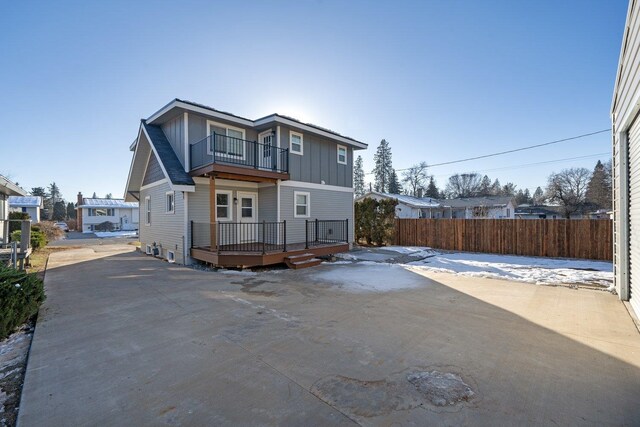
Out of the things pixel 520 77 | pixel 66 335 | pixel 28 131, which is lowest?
pixel 66 335

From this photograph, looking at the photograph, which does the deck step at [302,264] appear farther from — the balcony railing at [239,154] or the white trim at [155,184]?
the white trim at [155,184]

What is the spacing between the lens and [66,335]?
13.7 feet

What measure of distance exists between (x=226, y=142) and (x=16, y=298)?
8.01 meters

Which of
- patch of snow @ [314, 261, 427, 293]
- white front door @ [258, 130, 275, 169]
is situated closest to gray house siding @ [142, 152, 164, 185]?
white front door @ [258, 130, 275, 169]

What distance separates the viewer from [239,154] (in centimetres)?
1152

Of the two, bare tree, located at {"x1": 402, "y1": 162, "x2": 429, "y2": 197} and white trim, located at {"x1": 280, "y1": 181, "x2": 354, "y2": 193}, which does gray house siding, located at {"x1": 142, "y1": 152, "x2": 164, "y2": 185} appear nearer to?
white trim, located at {"x1": 280, "y1": 181, "x2": 354, "y2": 193}

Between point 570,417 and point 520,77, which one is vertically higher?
point 520,77

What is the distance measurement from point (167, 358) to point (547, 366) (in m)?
4.28

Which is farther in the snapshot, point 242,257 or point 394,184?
point 394,184

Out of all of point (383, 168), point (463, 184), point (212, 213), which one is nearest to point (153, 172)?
point (212, 213)

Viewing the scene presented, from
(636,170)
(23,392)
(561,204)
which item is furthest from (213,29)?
(561,204)

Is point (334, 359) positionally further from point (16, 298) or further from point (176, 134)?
point (176, 134)

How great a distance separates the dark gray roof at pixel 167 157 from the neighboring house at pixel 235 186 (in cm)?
4

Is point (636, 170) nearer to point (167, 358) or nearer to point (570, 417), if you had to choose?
point (570, 417)
